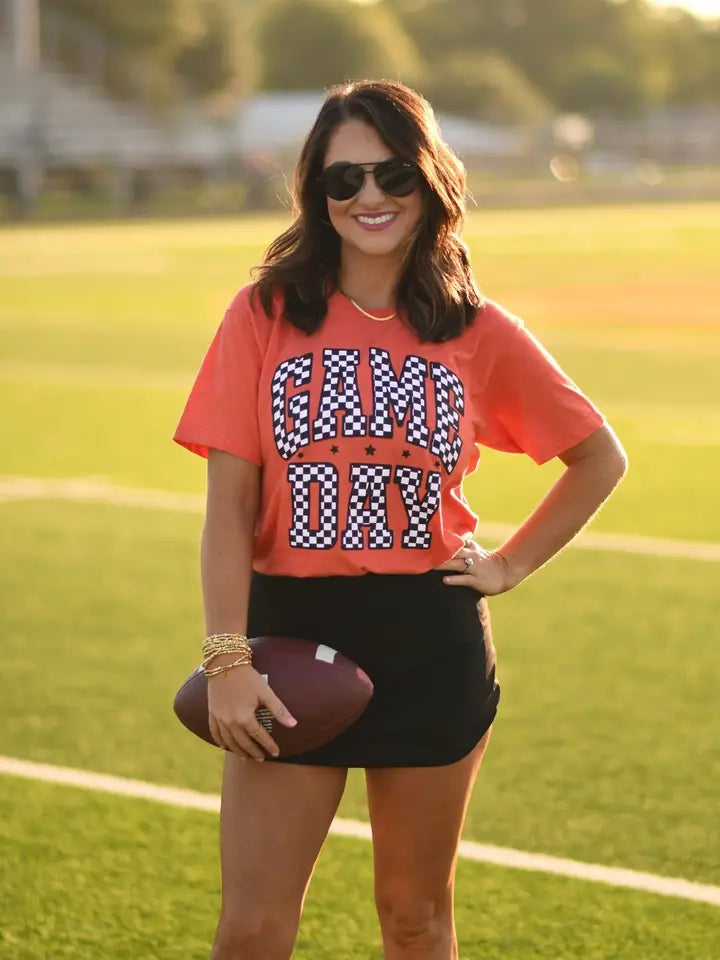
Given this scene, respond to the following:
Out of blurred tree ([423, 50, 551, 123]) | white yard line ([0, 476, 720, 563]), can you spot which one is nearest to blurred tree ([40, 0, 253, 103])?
blurred tree ([423, 50, 551, 123])

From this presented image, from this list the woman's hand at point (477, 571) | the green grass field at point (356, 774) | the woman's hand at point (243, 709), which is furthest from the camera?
the green grass field at point (356, 774)

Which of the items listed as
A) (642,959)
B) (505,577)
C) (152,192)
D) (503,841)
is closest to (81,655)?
(503,841)

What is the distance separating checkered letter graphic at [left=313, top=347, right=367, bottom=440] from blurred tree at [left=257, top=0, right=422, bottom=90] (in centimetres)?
9738

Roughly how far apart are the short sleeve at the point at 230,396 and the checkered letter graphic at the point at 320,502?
88 millimetres

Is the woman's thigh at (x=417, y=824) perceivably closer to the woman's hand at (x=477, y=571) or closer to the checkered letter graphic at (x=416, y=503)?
the woman's hand at (x=477, y=571)

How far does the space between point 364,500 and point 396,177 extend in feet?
1.94

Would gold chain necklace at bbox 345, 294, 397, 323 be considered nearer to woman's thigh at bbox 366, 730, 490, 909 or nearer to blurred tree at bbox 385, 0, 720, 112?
woman's thigh at bbox 366, 730, 490, 909

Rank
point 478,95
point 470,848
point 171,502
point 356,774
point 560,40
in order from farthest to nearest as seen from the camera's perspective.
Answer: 1. point 560,40
2. point 478,95
3. point 171,502
4. point 356,774
5. point 470,848

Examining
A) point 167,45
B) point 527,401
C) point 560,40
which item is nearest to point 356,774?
point 527,401

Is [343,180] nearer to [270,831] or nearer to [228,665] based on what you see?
[228,665]

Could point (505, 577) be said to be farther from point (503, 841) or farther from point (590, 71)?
point (590, 71)

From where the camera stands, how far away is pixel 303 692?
3186 millimetres

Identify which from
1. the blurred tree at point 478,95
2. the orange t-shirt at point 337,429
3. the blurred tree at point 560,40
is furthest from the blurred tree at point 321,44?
the orange t-shirt at point 337,429

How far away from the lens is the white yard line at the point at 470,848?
4719mm
